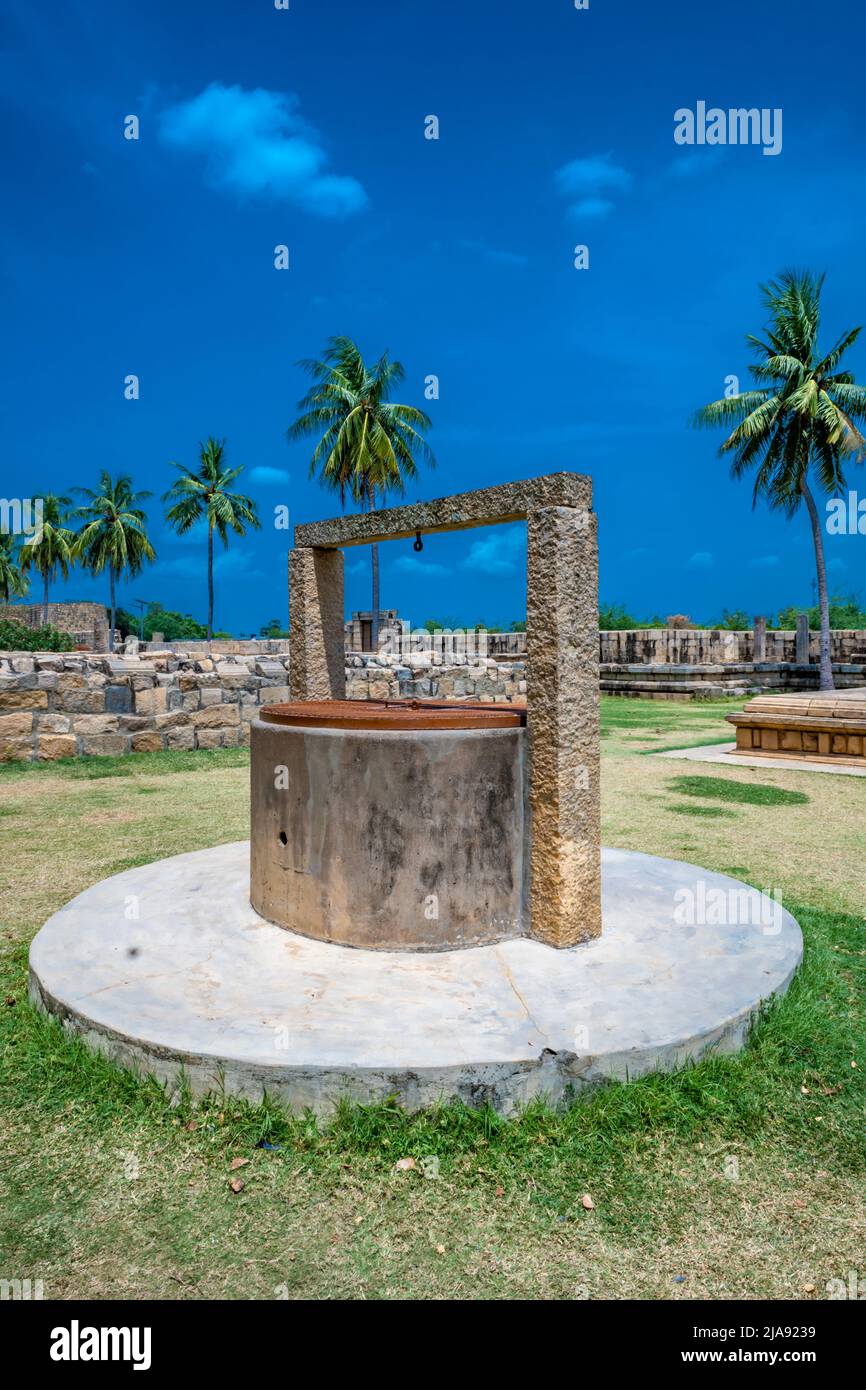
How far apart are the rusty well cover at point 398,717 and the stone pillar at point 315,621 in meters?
0.71

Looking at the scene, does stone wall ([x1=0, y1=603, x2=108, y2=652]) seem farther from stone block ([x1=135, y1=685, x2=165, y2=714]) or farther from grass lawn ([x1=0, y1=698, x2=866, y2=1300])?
grass lawn ([x1=0, y1=698, x2=866, y2=1300])

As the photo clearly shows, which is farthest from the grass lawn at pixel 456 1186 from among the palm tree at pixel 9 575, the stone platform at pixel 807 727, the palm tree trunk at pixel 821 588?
the palm tree at pixel 9 575

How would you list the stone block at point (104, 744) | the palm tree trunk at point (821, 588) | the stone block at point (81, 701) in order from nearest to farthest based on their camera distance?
the stone block at point (81, 701)
the stone block at point (104, 744)
the palm tree trunk at point (821, 588)

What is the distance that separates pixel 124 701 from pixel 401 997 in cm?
884

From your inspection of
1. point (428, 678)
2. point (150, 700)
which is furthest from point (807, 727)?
point (150, 700)

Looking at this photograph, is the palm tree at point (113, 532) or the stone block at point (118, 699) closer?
the stone block at point (118, 699)

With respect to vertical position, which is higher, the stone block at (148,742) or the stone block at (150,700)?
the stone block at (150,700)

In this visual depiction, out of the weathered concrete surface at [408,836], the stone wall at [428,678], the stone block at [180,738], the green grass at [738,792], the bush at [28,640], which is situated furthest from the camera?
the bush at [28,640]

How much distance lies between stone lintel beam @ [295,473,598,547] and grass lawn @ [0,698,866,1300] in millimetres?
2207

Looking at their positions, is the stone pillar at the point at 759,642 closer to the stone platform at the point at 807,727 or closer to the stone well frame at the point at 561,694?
the stone platform at the point at 807,727

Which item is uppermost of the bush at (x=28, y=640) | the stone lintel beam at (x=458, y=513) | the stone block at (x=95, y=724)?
the bush at (x=28, y=640)

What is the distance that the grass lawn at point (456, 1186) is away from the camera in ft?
6.30

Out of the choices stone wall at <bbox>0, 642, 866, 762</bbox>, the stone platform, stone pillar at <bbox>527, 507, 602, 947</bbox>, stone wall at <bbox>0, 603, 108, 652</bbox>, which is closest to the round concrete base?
stone pillar at <bbox>527, 507, 602, 947</bbox>
